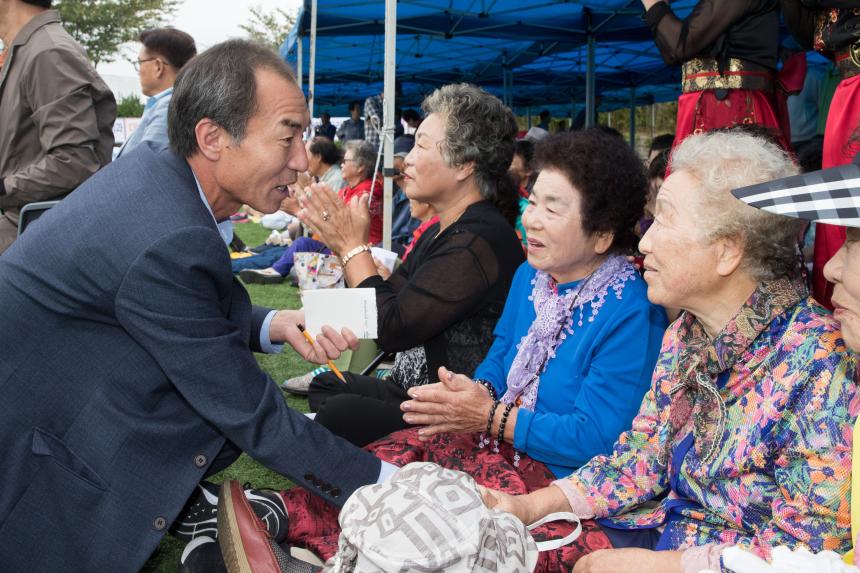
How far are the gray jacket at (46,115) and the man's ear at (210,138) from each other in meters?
1.98

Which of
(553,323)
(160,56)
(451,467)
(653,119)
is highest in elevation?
(160,56)

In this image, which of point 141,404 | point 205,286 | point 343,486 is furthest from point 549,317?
point 141,404

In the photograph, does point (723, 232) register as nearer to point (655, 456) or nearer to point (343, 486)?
point (655, 456)

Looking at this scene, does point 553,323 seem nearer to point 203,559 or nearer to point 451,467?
point 451,467

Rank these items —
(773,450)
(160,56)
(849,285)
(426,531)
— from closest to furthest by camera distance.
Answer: (426,531) → (849,285) → (773,450) → (160,56)

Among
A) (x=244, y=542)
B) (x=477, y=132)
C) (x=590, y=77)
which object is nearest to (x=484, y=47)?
(x=590, y=77)

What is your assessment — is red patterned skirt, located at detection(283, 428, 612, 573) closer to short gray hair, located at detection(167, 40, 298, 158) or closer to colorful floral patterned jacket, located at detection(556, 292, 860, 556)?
colorful floral patterned jacket, located at detection(556, 292, 860, 556)

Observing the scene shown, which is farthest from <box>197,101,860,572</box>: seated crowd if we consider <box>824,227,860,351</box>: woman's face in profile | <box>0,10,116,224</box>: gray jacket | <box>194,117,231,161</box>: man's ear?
<box>0,10,116,224</box>: gray jacket

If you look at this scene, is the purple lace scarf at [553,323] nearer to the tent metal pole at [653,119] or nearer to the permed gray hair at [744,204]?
the permed gray hair at [744,204]

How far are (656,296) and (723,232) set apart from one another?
0.76 feet

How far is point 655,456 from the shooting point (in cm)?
197

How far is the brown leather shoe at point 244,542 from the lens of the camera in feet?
5.81

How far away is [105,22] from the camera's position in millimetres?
32812

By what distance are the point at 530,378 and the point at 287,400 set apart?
8.00 feet
